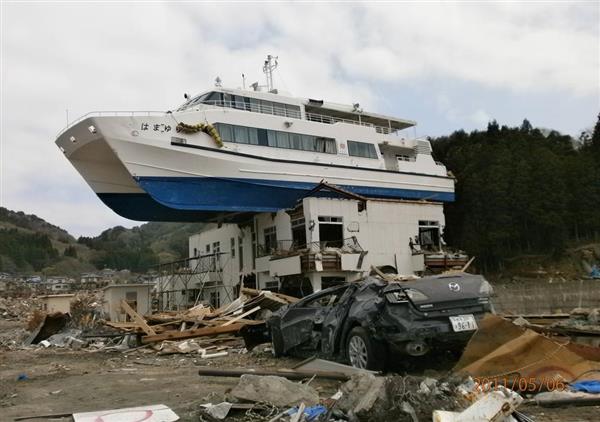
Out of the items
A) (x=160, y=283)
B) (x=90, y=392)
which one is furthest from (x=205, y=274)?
(x=90, y=392)

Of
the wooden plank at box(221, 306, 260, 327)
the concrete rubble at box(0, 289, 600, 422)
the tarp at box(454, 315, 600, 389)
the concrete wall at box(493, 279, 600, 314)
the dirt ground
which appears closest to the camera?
the concrete rubble at box(0, 289, 600, 422)

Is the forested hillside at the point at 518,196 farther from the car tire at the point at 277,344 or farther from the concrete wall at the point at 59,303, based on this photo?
the car tire at the point at 277,344

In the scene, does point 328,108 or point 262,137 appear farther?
point 328,108

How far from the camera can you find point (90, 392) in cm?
726

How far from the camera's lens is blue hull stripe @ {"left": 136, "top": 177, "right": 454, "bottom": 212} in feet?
86.9

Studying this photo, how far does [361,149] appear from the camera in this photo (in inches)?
1323

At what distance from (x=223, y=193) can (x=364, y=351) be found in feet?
69.4

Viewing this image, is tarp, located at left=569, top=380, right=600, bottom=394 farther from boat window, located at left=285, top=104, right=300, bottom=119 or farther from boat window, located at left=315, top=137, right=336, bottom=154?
boat window, located at left=285, top=104, right=300, bottom=119

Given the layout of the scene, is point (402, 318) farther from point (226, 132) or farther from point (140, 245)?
point (140, 245)

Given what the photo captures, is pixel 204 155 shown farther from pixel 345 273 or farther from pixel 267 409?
pixel 267 409

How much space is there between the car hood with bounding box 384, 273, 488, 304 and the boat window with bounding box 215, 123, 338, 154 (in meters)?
21.5

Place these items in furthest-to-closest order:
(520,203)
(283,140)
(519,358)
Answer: (520,203), (283,140), (519,358)

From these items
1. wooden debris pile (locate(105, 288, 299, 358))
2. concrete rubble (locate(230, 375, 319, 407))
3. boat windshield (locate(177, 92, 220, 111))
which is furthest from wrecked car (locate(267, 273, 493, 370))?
boat windshield (locate(177, 92, 220, 111))

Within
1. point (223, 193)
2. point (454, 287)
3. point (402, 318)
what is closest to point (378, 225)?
point (223, 193)
